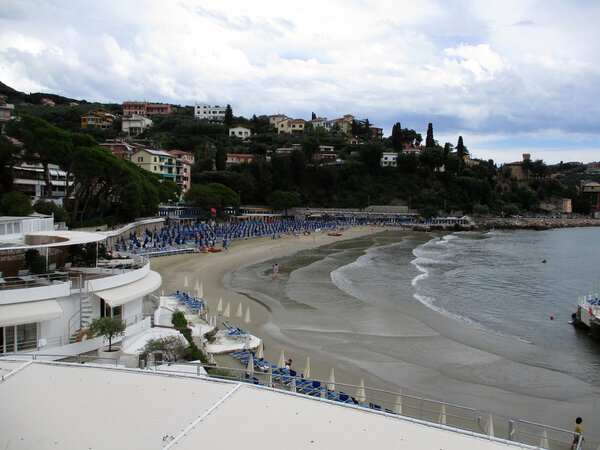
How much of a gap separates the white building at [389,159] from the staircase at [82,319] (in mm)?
108423

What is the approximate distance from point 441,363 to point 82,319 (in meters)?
13.7

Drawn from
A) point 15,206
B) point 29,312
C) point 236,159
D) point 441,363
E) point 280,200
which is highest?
point 236,159

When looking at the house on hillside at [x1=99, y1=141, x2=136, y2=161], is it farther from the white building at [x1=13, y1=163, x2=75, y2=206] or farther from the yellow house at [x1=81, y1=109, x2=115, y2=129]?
the yellow house at [x1=81, y1=109, x2=115, y2=129]

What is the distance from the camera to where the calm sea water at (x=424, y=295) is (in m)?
20.9

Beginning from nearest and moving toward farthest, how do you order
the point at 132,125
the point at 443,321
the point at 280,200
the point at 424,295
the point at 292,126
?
1. the point at 443,321
2. the point at 424,295
3. the point at 280,200
4. the point at 132,125
5. the point at 292,126

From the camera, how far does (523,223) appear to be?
108250mm

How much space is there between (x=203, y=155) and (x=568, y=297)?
3655 inches

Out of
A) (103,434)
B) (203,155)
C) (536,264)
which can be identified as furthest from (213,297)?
(203,155)

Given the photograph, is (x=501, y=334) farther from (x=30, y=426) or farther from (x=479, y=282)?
(x=30, y=426)

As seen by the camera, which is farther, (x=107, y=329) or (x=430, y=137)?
(x=430, y=137)

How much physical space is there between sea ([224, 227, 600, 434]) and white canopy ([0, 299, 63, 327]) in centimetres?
1048

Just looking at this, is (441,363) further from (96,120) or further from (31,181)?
(96,120)

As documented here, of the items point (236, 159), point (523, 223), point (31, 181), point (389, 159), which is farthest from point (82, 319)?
point (523, 223)

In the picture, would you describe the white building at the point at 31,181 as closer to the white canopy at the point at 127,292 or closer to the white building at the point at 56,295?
the white building at the point at 56,295
